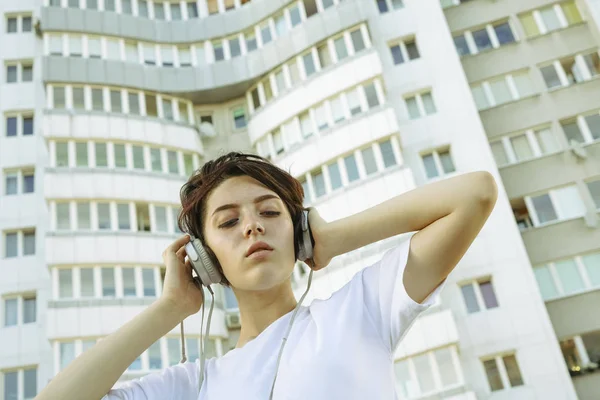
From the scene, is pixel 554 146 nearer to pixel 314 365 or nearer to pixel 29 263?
pixel 29 263

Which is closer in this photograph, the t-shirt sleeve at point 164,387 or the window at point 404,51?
the t-shirt sleeve at point 164,387

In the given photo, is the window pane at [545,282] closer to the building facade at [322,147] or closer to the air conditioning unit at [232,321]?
the building facade at [322,147]

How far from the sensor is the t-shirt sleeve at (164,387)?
2434 millimetres

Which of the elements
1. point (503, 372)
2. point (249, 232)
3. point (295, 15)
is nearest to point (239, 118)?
point (295, 15)

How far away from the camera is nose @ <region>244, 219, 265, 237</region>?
2.45 meters

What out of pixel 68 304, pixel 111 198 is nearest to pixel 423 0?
pixel 111 198

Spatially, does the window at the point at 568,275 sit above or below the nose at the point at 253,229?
above

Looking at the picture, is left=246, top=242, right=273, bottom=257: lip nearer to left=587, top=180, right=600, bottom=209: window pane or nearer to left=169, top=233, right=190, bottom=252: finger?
left=169, top=233, right=190, bottom=252: finger

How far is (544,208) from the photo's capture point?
2181 centimetres

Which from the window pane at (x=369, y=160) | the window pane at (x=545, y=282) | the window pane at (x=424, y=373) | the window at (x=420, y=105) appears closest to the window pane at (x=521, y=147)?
the window at (x=420, y=105)

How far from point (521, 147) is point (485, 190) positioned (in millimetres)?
22420

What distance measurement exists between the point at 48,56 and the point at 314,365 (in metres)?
24.9

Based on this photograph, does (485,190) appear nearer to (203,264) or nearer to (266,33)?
(203,264)

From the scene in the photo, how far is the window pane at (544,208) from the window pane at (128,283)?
592 inches
